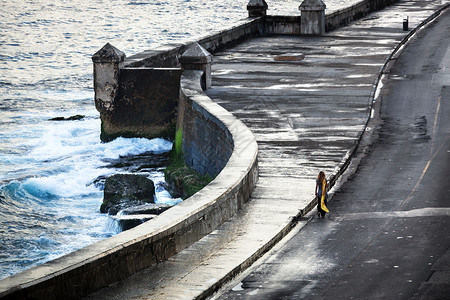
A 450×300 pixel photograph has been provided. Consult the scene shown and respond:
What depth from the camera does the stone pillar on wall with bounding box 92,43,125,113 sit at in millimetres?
33094

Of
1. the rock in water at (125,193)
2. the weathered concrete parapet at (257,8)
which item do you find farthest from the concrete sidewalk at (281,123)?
the rock in water at (125,193)

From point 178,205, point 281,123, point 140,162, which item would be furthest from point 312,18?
point 178,205

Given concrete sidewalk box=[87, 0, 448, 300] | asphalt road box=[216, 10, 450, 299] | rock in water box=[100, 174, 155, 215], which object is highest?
concrete sidewalk box=[87, 0, 448, 300]

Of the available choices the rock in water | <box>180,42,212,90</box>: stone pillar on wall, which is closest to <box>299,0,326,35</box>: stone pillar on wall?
<box>180,42,212,90</box>: stone pillar on wall

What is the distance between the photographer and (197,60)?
32.8 meters

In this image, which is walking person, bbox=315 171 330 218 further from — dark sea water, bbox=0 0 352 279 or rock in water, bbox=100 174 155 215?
rock in water, bbox=100 174 155 215

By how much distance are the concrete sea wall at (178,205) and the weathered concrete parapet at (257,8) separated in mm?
7925

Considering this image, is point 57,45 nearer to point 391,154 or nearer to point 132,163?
point 132,163

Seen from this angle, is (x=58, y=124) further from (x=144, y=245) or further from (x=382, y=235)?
(x=144, y=245)

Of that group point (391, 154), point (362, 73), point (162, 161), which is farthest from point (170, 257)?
point (362, 73)

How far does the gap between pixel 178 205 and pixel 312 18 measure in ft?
109

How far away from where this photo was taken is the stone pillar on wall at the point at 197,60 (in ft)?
107

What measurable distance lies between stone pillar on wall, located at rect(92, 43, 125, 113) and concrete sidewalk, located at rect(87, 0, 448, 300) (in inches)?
149

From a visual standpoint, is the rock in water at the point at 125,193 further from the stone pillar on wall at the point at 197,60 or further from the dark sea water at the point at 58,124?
the stone pillar on wall at the point at 197,60
